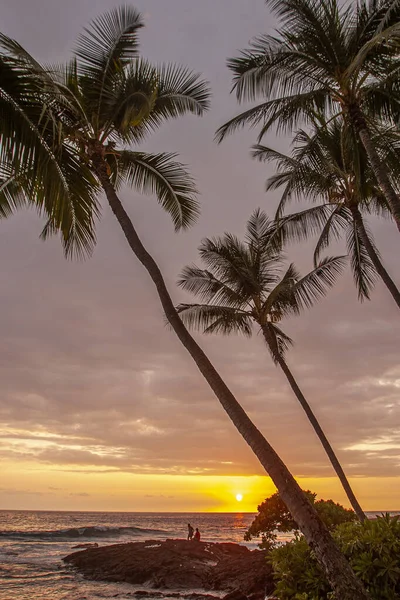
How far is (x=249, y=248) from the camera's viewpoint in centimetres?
1808

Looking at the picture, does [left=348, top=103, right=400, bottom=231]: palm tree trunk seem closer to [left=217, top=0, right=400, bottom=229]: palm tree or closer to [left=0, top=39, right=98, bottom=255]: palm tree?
[left=217, top=0, right=400, bottom=229]: palm tree

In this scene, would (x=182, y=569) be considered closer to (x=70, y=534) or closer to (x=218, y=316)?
(x=218, y=316)

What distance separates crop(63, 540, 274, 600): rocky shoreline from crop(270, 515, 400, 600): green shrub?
25.6 ft

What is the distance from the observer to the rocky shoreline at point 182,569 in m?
16.4

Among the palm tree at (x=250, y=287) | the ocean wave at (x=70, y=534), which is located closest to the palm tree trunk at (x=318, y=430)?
the palm tree at (x=250, y=287)

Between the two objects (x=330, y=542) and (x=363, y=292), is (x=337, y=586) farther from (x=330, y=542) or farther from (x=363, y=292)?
(x=363, y=292)

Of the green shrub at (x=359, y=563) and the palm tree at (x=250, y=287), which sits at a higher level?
the palm tree at (x=250, y=287)

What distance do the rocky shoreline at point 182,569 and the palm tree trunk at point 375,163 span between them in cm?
1230

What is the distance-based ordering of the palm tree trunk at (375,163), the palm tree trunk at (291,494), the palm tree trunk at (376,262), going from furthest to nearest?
the palm tree trunk at (376,262) < the palm tree trunk at (375,163) < the palm tree trunk at (291,494)

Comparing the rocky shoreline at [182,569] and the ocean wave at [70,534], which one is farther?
the ocean wave at [70,534]

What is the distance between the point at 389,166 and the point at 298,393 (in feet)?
25.8

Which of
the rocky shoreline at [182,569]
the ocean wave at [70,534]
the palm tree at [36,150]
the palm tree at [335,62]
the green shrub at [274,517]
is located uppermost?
the palm tree at [335,62]

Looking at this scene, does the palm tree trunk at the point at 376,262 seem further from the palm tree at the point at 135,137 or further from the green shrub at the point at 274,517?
the green shrub at the point at 274,517

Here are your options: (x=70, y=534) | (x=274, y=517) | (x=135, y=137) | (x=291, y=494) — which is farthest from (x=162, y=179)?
(x=70, y=534)
